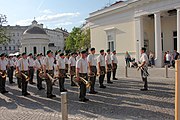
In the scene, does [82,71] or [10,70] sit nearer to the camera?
[82,71]

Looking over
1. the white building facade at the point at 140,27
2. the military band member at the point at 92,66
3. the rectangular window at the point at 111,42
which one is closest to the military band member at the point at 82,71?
the military band member at the point at 92,66

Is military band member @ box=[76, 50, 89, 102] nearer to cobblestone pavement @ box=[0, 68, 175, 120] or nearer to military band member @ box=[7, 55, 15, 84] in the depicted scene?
cobblestone pavement @ box=[0, 68, 175, 120]

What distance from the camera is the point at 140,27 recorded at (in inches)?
974

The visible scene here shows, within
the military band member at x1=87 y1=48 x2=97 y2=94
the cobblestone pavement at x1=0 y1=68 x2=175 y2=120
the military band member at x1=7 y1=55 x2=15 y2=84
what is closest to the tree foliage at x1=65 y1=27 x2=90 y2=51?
the military band member at x1=7 y1=55 x2=15 y2=84

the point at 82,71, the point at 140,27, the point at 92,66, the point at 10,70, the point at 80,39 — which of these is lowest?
the point at 10,70

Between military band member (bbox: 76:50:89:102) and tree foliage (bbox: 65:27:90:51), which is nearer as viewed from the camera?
military band member (bbox: 76:50:89:102)

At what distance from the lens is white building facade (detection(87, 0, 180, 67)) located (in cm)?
2294

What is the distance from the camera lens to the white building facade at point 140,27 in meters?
22.9

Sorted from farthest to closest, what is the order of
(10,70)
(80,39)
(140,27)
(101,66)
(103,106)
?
1. (80,39)
2. (140,27)
3. (10,70)
4. (101,66)
5. (103,106)

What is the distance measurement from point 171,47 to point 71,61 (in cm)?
1548

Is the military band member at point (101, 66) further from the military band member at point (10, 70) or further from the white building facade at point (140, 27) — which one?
the white building facade at point (140, 27)

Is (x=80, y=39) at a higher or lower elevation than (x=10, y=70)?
higher

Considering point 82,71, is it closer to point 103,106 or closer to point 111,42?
point 103,106

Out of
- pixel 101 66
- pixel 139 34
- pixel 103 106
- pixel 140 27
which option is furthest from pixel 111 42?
pixel 103 106
